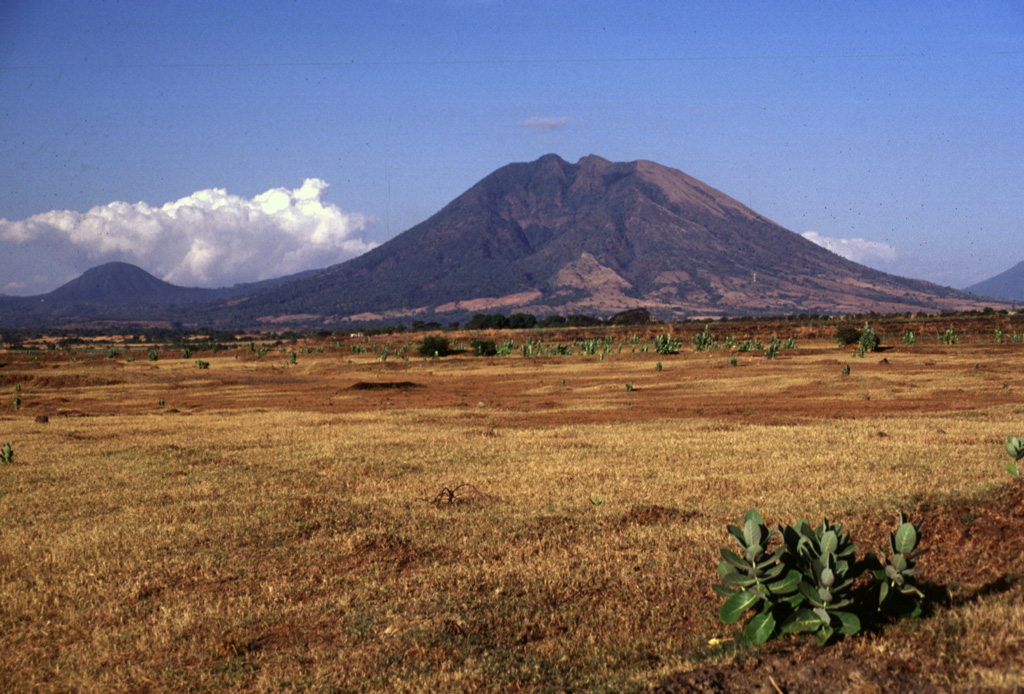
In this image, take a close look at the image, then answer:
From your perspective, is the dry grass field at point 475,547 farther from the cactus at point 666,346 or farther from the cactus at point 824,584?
the cactus at point 666,346

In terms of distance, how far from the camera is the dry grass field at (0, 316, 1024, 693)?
5.73 metres

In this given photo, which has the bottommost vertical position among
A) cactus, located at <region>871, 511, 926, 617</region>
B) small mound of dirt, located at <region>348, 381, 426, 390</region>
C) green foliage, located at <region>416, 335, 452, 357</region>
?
small mound of dirt, located at <region>348, 381, 426, 390</region>

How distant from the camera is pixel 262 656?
6.13 meters

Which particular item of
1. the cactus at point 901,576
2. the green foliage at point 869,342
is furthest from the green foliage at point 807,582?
the green foliage at point 869,342

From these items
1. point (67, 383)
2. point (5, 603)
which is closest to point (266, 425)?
point (5, 603)

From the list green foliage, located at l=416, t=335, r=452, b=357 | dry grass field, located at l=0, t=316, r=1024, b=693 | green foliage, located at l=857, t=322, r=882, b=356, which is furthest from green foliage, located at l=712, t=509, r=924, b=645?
green foliage, located at l=416, t=335, r=452, b=357

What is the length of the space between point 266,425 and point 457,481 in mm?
10209

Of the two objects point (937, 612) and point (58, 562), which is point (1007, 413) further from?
point (58, 562)

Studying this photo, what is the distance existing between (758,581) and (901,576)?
113cm

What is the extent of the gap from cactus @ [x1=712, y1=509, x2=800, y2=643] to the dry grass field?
21 centimetres

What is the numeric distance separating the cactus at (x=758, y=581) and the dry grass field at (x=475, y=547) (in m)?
0.21

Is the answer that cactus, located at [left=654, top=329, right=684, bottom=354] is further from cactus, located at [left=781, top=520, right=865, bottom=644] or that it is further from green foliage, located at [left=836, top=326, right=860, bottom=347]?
cactus, located at [left=781, top=520, right=865, bottom=644]

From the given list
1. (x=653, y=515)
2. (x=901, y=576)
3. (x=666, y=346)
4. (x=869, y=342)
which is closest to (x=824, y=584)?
(x=901, y=576)

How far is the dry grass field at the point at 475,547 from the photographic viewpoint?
18.8 feet
